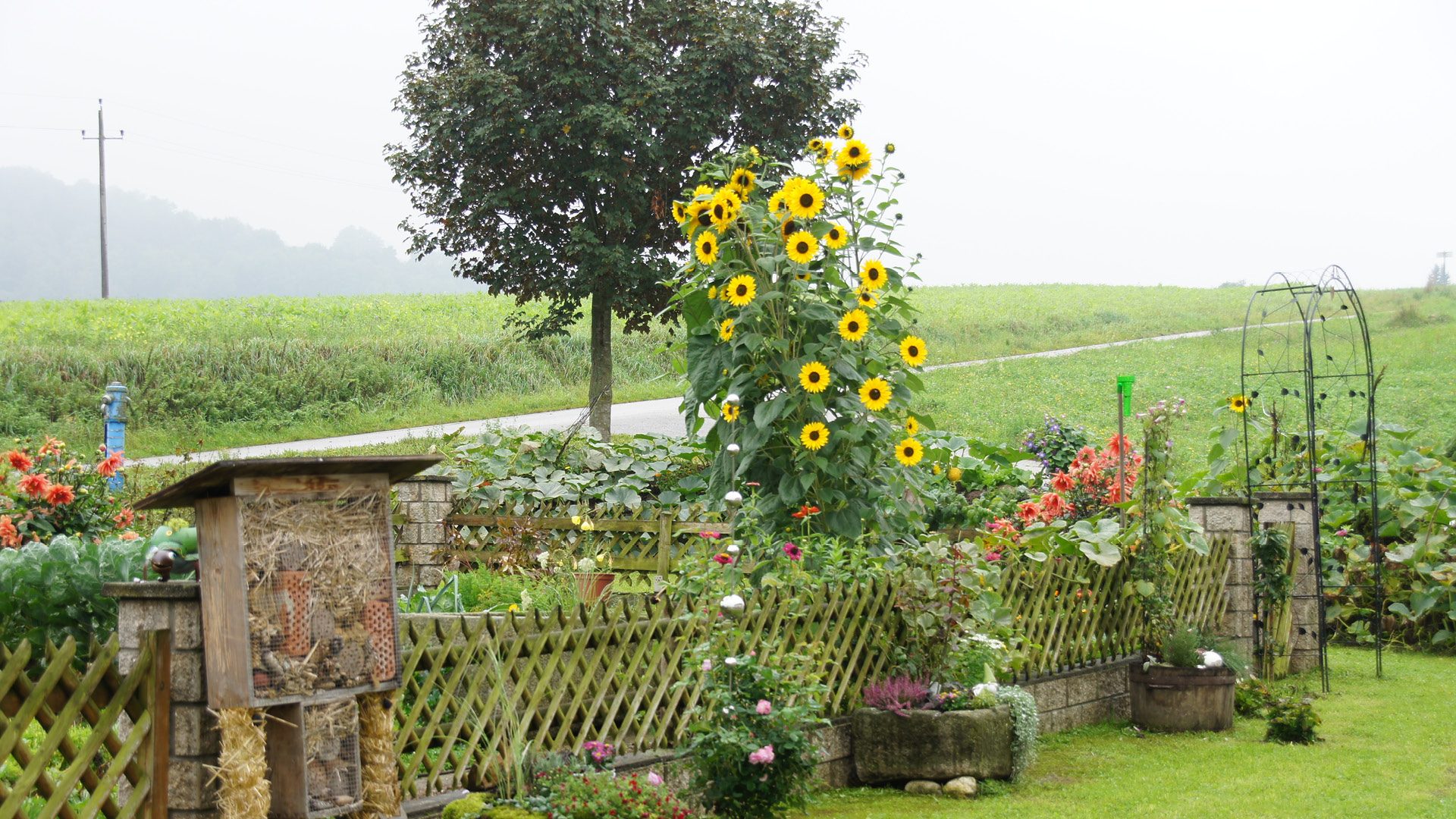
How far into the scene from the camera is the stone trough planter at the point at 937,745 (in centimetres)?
509

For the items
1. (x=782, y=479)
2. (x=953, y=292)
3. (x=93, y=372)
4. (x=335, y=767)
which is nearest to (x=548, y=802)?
(x=335, y=767)

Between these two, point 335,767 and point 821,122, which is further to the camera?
point 821,122

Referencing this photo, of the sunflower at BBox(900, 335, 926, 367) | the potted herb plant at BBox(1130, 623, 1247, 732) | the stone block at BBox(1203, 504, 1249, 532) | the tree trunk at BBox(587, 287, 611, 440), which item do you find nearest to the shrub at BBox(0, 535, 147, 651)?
the sunflower at BBox(900, 335, 926, 367)

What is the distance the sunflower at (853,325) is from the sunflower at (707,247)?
2.37 ft

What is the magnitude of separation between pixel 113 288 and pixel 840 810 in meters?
140

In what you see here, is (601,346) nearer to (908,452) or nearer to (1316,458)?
(1316,458)

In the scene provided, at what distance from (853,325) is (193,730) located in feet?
11.1

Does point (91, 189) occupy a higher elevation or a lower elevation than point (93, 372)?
higher

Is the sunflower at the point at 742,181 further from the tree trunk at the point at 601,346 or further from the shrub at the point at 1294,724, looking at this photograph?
the tree trunk at the point at 601,346

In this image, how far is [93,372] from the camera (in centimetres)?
1736

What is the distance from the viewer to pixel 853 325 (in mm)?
5551

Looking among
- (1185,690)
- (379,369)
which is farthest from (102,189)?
(1185,690)

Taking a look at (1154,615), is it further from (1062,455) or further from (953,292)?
(953,292)

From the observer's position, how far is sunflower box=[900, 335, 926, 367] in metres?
5.75
